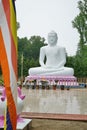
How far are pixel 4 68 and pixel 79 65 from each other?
29.2 metres

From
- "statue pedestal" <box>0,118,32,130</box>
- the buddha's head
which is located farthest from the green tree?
"statue pedestal" <box>0,118,32,130</box>

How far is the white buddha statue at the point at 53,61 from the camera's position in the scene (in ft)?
75.8

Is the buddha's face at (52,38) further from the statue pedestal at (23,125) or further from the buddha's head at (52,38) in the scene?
the statue pedestal at (23,125)

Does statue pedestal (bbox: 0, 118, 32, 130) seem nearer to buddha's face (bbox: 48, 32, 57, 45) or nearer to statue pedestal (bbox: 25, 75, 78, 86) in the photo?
statue pedestal (bbox: 25, 75, 78, 86)

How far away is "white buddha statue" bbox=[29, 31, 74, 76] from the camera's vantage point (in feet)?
75.8

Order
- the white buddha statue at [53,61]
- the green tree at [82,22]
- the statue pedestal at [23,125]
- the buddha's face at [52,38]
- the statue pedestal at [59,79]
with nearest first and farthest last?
the statue pedestal at [23,125], the statue pedestal at [59,79], the white buddha statue at [53,61], the buddha's face at [52,38], the green tree at [82,22]

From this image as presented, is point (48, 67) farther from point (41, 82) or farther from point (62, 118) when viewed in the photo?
point (62, 118)

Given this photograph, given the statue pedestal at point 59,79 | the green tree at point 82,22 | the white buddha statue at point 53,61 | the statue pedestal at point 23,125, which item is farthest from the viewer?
the green tree at point 82,22

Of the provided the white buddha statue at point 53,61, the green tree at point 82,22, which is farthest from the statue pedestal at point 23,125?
the green tree at point 82,22

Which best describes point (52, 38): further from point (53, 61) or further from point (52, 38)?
point (53, 61)

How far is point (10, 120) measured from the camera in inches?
128

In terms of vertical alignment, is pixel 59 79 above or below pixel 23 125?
below

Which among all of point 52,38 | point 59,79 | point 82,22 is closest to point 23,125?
point 59,79

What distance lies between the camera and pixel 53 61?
2398 cm
